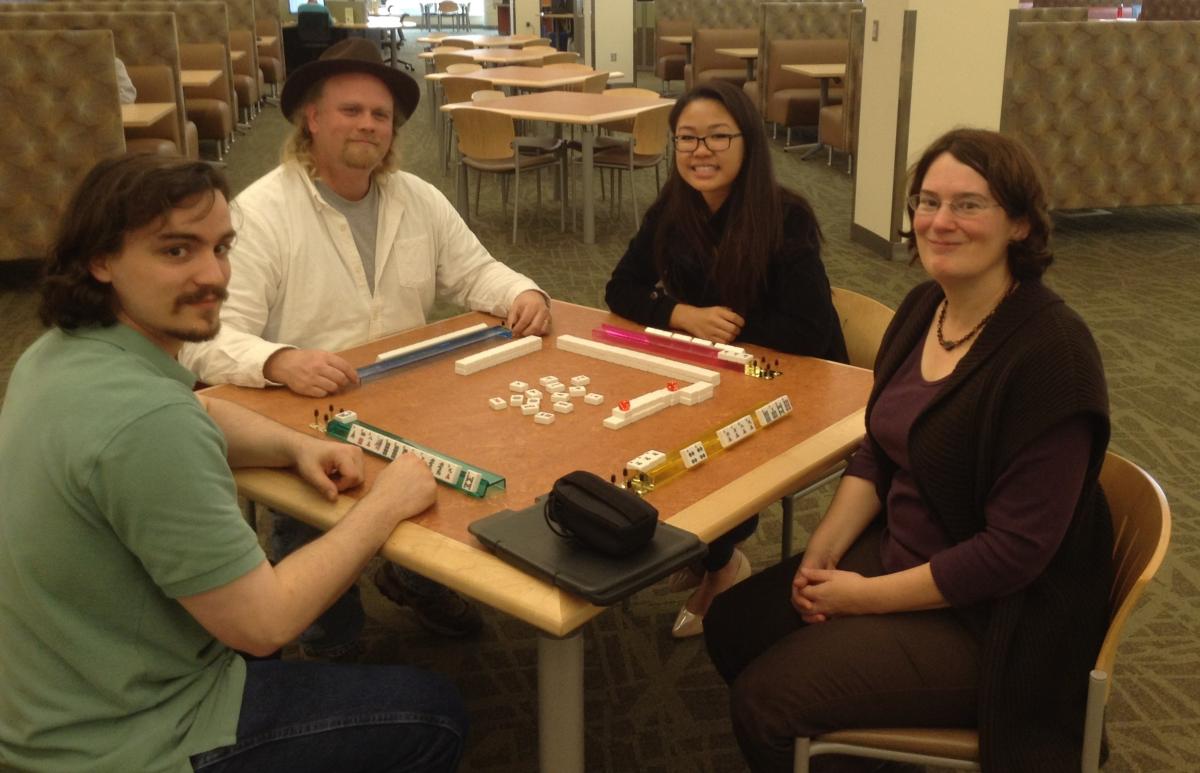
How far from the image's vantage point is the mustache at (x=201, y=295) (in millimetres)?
1406

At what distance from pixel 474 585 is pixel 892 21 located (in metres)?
5.30

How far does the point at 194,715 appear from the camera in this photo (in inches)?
55.6

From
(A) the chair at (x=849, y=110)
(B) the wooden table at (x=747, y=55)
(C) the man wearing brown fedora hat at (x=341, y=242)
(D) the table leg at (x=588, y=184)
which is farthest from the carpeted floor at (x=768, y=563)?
(B) the wooden table at (x=747, y=55)

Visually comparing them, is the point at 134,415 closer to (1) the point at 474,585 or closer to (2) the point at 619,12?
(1) the point at 474,585

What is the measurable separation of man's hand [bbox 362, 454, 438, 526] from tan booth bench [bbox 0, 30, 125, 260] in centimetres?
426

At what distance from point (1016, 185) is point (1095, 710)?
77cm

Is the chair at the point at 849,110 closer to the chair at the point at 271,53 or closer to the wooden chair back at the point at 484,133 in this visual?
the wooden chair back at the point at 484,133

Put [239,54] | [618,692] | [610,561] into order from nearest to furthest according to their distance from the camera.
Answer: [610,561] → [618,692] → [239,54]

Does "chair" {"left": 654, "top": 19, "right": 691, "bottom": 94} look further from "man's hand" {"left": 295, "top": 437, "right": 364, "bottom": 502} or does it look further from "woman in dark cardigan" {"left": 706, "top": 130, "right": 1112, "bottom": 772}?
"man's hand" {"left": 295, "top": 437, "right": 364, "bottom": 502}

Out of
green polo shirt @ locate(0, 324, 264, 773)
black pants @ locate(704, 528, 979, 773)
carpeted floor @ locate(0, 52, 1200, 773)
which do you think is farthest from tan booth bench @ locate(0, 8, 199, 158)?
black pants @ locate(704, 528, 979, 773)

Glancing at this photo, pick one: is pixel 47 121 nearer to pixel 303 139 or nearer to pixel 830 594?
pixel 303 139

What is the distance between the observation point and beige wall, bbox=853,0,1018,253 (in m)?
5.68

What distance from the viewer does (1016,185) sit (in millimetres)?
1628

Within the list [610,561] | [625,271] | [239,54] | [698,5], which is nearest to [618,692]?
[625,271]
